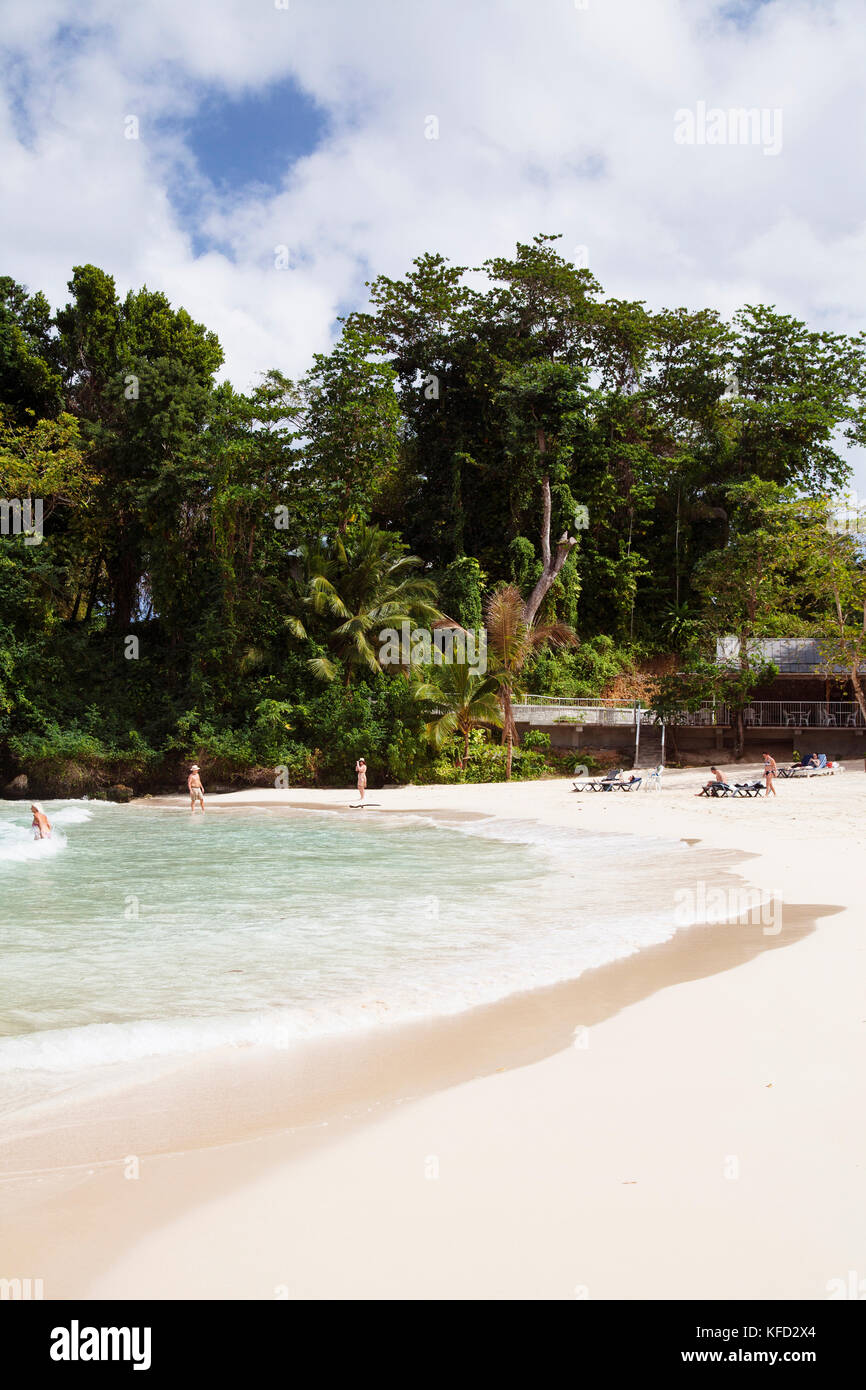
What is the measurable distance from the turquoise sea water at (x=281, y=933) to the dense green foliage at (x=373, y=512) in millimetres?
12773

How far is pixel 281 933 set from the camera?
905cm

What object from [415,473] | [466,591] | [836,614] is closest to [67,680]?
[466,591]

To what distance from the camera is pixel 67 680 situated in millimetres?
30922

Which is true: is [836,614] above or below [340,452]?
below

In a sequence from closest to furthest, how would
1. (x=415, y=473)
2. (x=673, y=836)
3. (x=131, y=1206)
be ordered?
(x=131, y=1206)
(x=673, y=836)
(x=415, y=473)

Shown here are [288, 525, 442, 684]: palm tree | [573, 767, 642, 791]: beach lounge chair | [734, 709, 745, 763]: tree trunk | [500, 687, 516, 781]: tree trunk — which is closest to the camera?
[573, 767, 642, 791]: beach lounge chair

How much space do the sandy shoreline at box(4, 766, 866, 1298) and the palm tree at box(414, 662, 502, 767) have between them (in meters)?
22.0

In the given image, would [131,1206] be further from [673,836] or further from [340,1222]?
[673,836]

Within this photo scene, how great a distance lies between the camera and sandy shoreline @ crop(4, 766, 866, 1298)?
301 centimetres

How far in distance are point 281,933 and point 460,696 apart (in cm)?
1960

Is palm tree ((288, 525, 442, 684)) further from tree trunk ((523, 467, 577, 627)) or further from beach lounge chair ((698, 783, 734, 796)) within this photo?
beach lounge chair ((698, 783, 734, 796))

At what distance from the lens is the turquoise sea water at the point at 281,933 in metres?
6.02

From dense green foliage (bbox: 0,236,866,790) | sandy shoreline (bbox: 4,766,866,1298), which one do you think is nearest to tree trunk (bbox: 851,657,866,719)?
dense green foliage (bbox: 0,236,866,790)
